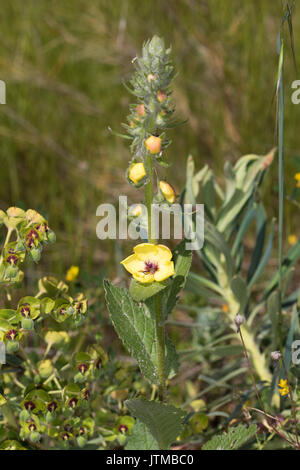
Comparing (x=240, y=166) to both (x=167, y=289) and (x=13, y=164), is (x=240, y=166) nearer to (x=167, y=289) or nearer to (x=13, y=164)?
(x=167, y=289)

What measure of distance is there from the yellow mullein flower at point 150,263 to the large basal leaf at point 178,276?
67mm

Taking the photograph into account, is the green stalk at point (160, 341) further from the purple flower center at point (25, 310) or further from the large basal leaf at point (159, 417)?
the purple flower center at point (25, 310)

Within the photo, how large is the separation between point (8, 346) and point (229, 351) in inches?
22.7

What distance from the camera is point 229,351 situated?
4.39 feet

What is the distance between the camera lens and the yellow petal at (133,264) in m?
1.03

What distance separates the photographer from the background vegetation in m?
2.10

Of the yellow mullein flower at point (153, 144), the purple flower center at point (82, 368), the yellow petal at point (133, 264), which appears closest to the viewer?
the yellow mullein flower at point (153, 144)

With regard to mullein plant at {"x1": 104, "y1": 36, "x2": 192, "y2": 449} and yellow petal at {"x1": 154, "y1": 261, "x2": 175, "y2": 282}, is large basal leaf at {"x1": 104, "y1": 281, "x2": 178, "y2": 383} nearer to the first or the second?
mullein plant at {"x1": 104, "y1": 36, "x2": 192, "y2": 449}

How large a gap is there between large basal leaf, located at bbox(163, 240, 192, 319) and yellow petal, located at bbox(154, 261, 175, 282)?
68 millimetres

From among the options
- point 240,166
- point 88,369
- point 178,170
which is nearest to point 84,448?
point 88,369

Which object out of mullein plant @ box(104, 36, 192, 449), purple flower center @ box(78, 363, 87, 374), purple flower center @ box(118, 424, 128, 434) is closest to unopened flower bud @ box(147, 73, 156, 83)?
mullein plant @ box(104, 36, 192, 449)

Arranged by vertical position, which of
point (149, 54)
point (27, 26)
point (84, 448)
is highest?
point (27, 26)

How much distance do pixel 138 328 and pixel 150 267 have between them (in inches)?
5.8

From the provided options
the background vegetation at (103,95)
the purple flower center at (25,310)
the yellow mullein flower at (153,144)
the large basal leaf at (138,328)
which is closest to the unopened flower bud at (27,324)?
the purple flower center at (25,310)
